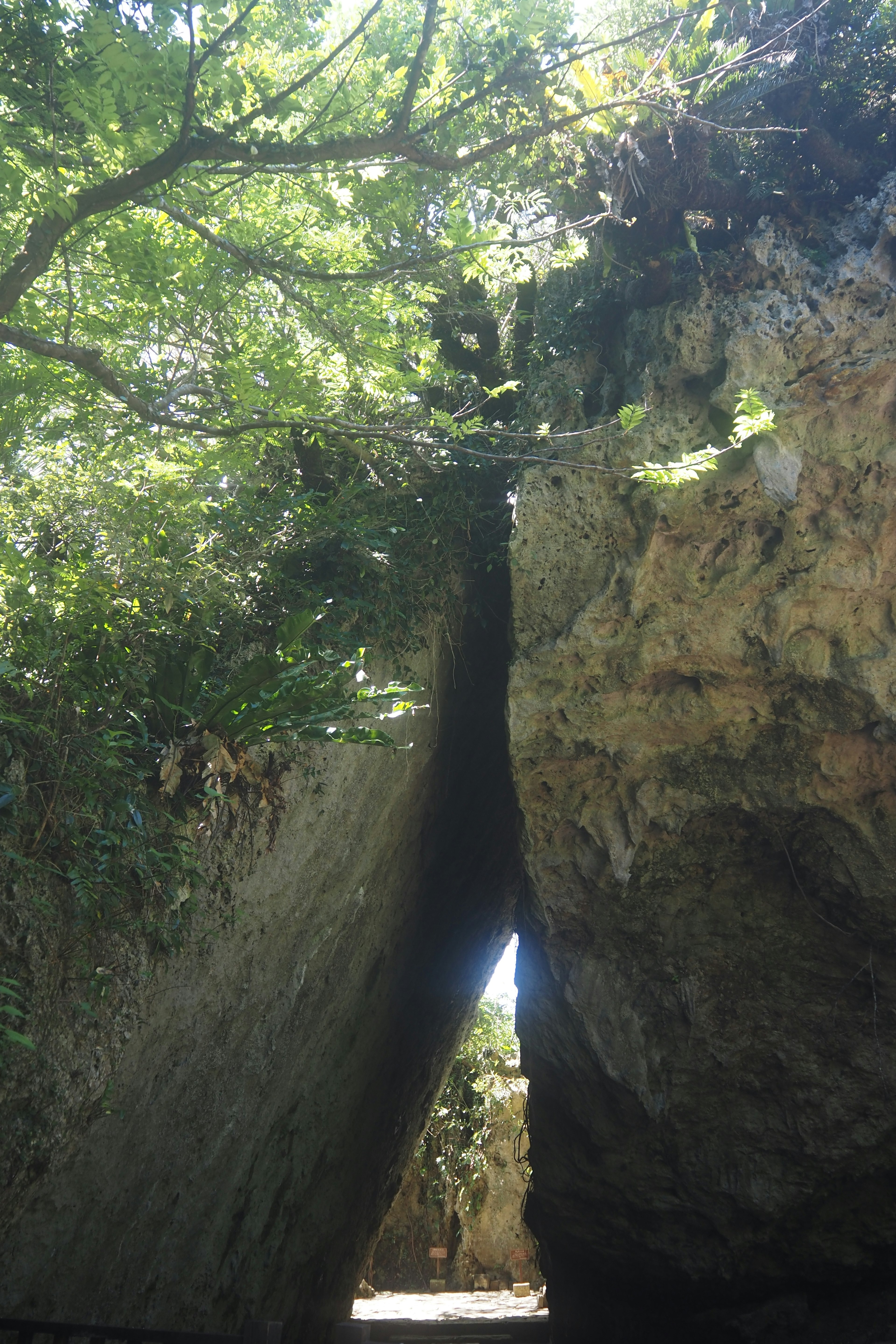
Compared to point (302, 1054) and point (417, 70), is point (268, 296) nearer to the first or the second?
point (417, 70)

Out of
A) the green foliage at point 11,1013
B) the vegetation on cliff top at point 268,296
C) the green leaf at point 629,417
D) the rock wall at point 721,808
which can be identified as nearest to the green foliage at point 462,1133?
the rock wall at point 721,808

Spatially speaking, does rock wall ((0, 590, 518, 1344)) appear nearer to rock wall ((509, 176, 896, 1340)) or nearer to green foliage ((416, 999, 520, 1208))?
rock wall ((509, 176, 896, 1340))

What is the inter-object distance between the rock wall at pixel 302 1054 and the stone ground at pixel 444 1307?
5.10ft

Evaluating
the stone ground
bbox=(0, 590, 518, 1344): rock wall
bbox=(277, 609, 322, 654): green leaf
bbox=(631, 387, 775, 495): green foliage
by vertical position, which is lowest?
the stone ground

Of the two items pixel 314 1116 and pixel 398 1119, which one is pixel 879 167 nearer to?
pixel 314 1116

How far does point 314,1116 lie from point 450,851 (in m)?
2.48

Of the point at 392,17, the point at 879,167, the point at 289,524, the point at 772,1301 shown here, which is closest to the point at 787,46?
the point at 879,167

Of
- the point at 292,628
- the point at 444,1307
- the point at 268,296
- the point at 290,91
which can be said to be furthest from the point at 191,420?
the point at 444,1307

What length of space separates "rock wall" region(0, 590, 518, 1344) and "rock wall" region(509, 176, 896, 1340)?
44.8 inches

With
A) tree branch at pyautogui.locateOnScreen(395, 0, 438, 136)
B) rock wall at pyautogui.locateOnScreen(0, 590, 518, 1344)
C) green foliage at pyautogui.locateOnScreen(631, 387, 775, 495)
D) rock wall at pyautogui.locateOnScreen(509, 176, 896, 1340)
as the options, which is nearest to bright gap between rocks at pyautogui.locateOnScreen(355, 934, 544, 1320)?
rock wall at pyautogui.locateOnScreen(0, 590, 518, 1344)

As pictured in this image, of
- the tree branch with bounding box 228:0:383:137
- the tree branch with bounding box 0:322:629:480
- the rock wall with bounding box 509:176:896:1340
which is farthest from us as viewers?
the rock wall with bounding box 509:176:896:1340

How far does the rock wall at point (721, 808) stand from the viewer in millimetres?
5312

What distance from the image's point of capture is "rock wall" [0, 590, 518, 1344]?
3545 millimetres

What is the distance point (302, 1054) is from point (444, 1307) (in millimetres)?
6370
